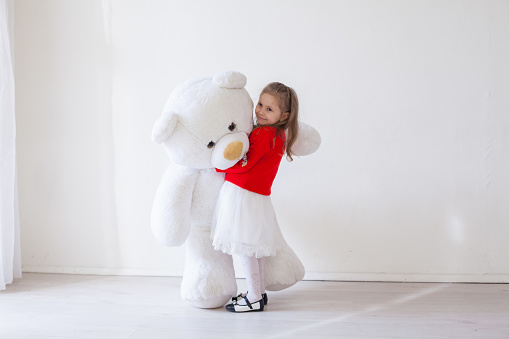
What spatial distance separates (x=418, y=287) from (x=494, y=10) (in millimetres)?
1189

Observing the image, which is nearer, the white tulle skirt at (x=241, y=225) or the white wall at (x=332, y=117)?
the white tulle skirt at (x=241, y=225)

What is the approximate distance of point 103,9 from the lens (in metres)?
2.21

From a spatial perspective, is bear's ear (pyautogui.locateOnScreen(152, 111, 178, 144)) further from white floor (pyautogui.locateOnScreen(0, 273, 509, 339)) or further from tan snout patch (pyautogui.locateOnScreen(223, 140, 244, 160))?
white floor (pyautogui.locateOnScreen(0, 273, 509, 339))

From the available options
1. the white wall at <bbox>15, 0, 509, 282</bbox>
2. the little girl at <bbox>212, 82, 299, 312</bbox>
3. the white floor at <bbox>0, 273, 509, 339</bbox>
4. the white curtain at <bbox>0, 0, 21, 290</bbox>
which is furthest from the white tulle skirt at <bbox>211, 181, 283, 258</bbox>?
the white curtain at <bbox>0, 0, 21, 290</bbox>

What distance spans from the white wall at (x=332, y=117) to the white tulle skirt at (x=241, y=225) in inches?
18.6

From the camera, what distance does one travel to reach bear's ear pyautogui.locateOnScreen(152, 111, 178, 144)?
1.59 meters

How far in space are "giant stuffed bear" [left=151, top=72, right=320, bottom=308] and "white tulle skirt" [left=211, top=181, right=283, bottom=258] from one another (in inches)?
3.2

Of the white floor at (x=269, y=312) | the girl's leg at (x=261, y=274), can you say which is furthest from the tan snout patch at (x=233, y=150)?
the white floor at (x=269, y=312)

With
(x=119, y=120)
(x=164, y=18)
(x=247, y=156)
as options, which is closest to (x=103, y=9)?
(x=164, y=18)

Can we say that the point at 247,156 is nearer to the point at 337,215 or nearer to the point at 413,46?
A: the point at 337,215

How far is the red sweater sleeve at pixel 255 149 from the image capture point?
166cm

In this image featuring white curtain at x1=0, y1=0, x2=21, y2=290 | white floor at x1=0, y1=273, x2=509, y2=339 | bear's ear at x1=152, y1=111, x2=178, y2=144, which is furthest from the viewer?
white curtain at x1=0, y1=0, x2=21, y2=290

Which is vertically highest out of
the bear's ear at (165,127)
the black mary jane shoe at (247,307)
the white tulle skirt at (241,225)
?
the bear's ear at (165,127)

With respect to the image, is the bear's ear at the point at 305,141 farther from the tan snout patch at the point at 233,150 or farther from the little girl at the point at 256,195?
the tan snout patch at the point at 233,150
